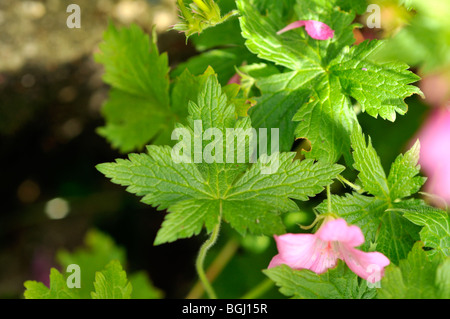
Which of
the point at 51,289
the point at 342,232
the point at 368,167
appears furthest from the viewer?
the point at 51,289

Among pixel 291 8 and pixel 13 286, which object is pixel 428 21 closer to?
pixel 291 8

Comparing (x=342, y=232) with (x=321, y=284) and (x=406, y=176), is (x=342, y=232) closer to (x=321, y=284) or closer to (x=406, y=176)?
(x=321, y=284)

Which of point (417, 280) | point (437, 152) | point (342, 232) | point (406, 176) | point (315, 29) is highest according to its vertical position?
point (315, 29)

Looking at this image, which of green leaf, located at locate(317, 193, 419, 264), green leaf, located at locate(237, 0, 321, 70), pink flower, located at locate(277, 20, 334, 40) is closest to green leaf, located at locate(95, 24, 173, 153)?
green leaf, located at locate(237, 0, 321, 70)

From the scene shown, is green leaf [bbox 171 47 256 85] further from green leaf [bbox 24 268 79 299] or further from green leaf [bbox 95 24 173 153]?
green leaf [bbox 24 268 79 299]

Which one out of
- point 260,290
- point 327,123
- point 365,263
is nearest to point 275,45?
point 327,123

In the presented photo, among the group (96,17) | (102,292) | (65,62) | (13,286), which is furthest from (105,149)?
(102,292)

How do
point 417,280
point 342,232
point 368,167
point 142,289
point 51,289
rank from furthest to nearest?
point 142,289, point 51,289, point 368,167, point 417,280, point 342,232

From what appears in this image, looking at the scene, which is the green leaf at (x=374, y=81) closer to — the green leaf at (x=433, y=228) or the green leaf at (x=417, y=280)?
the green leaf at (x=433, y=228)
